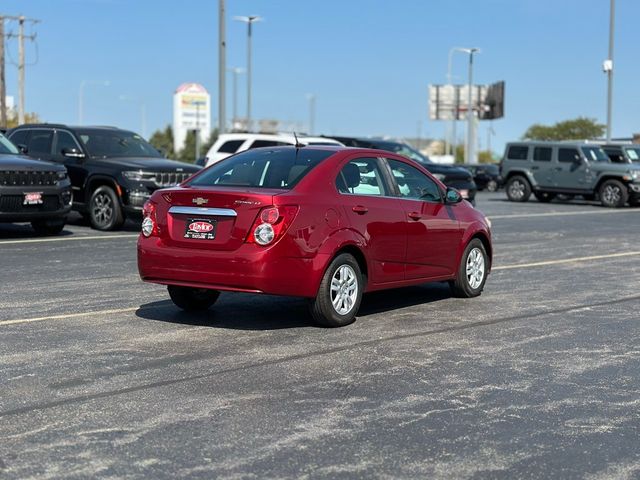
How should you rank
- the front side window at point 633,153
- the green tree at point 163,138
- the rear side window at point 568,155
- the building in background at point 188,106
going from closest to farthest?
the rear side window at point 568,155 < the front side window at point 633,153 < the building in background at point 188,106 < the green tree at point 163,138

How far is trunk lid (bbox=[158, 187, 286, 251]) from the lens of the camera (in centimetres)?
810

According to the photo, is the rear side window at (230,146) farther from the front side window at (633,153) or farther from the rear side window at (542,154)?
the front side window at (633,153)

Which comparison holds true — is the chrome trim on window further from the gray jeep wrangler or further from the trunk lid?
the gray jeep wrangler

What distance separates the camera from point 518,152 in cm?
3366

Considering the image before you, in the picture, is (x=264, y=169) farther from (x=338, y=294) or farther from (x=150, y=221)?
(x=338, y=294)

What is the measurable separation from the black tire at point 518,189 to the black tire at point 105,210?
1834 centimetres

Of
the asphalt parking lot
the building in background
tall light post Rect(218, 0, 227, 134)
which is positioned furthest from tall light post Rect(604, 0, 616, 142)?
the building in background

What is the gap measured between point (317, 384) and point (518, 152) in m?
28.2

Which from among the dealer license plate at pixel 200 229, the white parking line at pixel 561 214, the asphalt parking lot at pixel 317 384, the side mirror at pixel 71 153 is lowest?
the white parking line at pixel 561 214

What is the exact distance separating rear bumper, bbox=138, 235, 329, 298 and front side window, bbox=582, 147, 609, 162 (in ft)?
82.2

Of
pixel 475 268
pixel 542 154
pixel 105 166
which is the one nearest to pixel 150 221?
pixel 475 268

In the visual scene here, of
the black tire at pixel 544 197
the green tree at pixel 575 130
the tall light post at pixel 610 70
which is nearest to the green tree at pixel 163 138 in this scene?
the green tree at pixel 575 130

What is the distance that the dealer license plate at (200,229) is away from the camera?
8227mm

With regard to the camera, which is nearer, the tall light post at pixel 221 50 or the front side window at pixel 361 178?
the front side window at pixel 361 178
